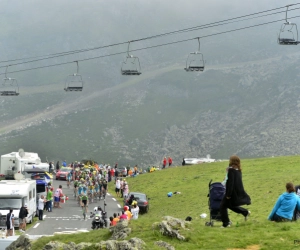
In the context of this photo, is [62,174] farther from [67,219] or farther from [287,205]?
[287,205]

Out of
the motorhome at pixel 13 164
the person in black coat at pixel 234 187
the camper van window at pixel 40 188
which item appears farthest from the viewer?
the motorhome at pixel 13 164

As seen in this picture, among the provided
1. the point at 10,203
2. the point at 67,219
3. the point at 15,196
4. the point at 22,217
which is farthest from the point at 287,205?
the point at 67,219

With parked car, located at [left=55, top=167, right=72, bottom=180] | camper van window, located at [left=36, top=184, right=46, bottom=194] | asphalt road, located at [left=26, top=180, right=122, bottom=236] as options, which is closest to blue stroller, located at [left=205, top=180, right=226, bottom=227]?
asphalt road, located at [left=26, top=180, right=122, bottom=236]

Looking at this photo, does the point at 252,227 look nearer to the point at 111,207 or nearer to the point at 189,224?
the point at 189,224

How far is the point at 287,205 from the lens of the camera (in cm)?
1730

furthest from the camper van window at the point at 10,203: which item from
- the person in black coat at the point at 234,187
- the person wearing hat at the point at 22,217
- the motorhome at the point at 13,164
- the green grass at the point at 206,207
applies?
the motorhome at the point at 13,164

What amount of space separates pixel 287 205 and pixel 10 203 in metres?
23.7

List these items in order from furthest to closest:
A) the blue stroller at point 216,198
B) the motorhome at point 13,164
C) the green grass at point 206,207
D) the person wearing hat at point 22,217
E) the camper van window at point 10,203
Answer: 1. the motorhome at point 13,164
2. the camper van window at point 10,203
3. the person wearing hat at point 22,217
4. the blue stroller at point 216,198
5. the green grass at point 206,207

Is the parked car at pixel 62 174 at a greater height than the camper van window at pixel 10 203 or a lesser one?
greater

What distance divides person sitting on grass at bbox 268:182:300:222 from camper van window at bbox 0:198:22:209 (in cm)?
2270

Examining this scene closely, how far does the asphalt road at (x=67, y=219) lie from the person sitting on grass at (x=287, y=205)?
60.9 feet

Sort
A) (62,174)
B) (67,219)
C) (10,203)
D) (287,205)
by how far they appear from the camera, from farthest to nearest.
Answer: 1. (62,174)
2. (67,219)
3. (10,203)
4. (287,205)

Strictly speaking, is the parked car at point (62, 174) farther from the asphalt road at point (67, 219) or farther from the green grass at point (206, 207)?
the asphalt road at point (67, 219)

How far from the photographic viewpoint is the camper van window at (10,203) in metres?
37.3
